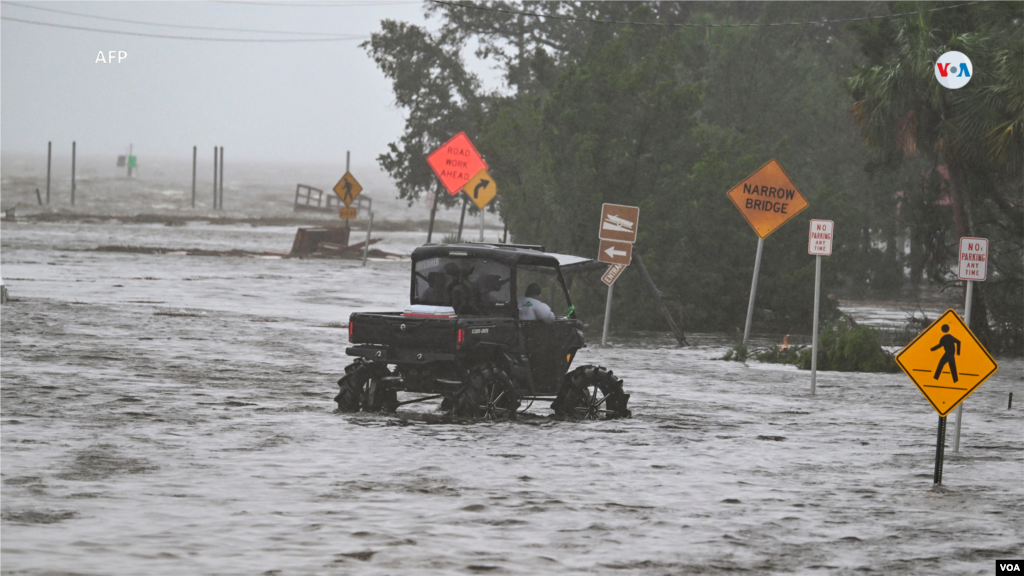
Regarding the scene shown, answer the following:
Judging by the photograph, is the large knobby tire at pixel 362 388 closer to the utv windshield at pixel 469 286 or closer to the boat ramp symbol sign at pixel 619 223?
the utv windshield at pixel 469 286

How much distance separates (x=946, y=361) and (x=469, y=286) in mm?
5262

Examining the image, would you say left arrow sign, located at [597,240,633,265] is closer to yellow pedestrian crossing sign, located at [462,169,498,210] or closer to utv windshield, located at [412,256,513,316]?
utv windshield, located at [412,256,513,316]

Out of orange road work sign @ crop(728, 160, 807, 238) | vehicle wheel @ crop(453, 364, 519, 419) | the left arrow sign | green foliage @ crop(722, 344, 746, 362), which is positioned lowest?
green foliage @ crop(722, 344, 746, 362)

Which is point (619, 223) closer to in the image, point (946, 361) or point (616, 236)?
point (616, 236)

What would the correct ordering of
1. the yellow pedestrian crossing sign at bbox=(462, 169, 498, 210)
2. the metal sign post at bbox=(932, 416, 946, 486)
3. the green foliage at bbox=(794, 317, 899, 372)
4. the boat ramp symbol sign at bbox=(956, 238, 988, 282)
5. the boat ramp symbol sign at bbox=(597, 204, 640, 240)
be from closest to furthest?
the metal sign post at bbox=(932, 416, 946, 486) < the boat ramp symbol sign at bbox=(956, 238, 988, 282) < the green foliage at bbox=(794, 317, 899, 372) < the boat ramp symbol sign at bbox=(597, 204, 640, 240) < the yellow pedestrian crossing sign at bbox=(462, 169, 498, 210)

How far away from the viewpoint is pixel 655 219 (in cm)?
2892

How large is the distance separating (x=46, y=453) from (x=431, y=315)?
4.21 metres

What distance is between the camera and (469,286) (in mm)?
14492

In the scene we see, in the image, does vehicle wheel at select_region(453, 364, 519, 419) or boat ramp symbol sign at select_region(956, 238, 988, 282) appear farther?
boat ramp symbol sign at select_region(956, 238, 988, 282)

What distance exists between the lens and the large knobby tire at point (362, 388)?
1421cm

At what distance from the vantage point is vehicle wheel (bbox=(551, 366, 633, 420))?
47.9 ft

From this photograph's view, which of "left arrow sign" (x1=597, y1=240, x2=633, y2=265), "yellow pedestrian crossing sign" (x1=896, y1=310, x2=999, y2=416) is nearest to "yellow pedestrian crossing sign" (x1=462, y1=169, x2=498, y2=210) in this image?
"left arrow sign" (x1=597, y1=240, x2=633, y2=265)

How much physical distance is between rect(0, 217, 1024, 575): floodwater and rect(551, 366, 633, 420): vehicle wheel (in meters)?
0.24

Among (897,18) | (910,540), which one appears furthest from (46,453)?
(897,18)
